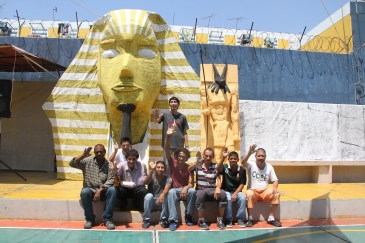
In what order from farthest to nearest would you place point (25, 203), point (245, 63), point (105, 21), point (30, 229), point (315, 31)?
point (315, 31) → point (245, 63) → point (105, 21) → point (25, 203) → point (30, 229)

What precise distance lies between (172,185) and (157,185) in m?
0.22

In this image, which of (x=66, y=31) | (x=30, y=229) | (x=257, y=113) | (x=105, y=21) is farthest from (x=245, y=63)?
(x=30, y=229)

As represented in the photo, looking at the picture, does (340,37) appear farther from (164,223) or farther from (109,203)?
(109,203)

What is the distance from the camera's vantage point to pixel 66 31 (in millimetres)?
12820

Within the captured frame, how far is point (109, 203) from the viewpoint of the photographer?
4.64 meters

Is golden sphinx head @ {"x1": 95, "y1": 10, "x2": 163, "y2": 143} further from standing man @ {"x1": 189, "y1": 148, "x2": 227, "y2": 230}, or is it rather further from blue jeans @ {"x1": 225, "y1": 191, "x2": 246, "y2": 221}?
blue jeans @ {"x1": 225, "y1": 191, "x2": 246, "y2": 221}

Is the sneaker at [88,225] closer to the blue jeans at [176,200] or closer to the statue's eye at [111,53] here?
the blue jeans at [176,200]

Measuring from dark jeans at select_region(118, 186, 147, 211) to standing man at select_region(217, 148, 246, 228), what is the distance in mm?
1167

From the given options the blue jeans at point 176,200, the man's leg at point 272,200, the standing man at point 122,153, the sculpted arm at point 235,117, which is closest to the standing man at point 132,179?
the standing man at point 122,153

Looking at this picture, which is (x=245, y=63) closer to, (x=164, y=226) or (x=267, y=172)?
(x=267, y=172)

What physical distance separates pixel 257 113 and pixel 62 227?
5.35 m

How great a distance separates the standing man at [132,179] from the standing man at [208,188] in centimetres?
75

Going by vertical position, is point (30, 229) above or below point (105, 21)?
below

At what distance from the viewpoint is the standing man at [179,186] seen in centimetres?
470
